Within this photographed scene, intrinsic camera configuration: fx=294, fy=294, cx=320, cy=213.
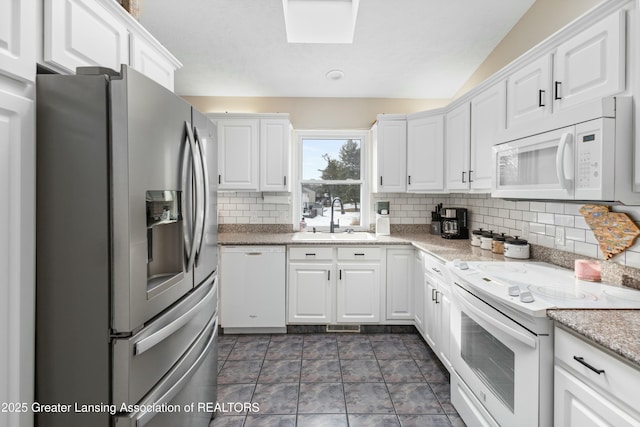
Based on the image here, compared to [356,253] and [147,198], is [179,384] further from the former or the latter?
[356,253]

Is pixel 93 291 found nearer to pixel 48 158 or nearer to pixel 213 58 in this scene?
pixel 48 158

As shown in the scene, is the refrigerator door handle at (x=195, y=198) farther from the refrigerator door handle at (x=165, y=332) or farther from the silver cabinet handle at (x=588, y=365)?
the silver cabinet handle at (x=588, y=365)

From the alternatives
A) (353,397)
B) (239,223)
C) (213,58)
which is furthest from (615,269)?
(213,58)

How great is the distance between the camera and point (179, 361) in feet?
4.34

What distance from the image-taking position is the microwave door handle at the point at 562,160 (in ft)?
→ 4.43

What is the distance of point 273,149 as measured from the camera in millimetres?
3232

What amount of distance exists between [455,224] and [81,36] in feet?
10.5

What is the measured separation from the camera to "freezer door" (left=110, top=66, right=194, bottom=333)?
1.00 m

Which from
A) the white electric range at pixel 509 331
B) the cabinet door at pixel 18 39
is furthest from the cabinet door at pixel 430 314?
the cabinet door at pixel 18 39

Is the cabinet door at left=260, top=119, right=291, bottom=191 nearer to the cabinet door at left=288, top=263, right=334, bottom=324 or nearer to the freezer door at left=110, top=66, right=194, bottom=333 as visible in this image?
the cabinet door at left=288, top=263, right=334, bottom=324

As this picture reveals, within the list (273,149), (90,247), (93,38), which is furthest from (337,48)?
(90,247)

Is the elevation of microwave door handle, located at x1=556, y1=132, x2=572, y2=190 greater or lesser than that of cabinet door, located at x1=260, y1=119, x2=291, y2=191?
lesser

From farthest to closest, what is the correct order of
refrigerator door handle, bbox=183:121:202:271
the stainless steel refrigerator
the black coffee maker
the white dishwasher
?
the black coffee maker → the white dishwasher → refrigerator door handle, bbox=183:121:202:271 → the stainless steel refrigerator

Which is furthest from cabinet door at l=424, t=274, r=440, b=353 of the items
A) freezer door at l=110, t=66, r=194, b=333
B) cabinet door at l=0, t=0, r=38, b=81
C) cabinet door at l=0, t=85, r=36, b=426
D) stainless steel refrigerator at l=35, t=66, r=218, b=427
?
cabinet door at l=0, t=0, r=38, b=81
